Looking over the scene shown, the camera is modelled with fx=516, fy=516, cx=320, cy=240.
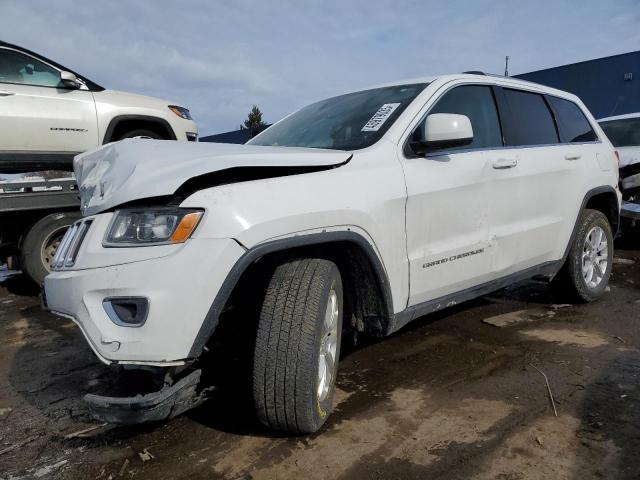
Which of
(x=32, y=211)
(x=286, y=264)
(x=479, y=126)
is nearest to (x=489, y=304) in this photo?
(x=479, y=126)

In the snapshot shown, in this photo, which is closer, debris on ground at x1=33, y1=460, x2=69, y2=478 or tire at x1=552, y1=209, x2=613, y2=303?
debris on ground at x1=33, y1=460, x2=69, y2=478

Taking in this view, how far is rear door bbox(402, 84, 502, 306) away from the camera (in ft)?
8.53

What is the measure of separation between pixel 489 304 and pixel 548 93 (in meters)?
1.76

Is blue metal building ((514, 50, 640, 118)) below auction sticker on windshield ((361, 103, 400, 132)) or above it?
above

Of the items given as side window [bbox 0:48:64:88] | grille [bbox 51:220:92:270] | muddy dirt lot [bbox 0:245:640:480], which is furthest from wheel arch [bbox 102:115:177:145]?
grille [bbox 51:220:92:270]

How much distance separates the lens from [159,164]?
201cm

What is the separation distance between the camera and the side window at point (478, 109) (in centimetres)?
311

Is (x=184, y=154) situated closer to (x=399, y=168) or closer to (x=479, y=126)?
(x=399, y=168)

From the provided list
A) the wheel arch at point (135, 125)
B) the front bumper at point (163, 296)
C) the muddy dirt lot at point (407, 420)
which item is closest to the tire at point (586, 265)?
the muddy dirt lot at point (407, 420)

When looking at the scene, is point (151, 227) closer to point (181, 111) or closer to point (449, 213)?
point (449, 213)

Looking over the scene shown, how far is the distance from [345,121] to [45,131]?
13.0ft

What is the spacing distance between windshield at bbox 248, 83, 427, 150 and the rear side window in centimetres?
21

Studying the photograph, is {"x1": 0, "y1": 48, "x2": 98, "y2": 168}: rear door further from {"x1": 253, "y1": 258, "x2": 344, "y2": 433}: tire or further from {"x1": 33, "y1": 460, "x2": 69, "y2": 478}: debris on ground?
{"x1": 253, "y1": 258, "x2": 344, "y2": 433}: tire

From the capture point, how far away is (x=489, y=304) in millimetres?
4387
